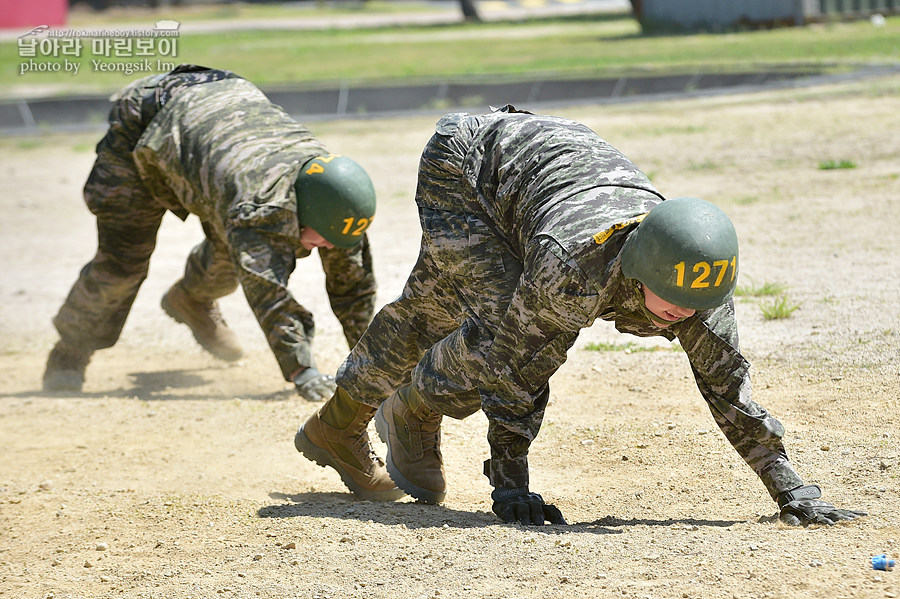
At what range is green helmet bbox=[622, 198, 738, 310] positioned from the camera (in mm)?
3512

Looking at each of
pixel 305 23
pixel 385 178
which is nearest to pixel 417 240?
pixel 385 178

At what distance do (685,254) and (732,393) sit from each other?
0.62 meters

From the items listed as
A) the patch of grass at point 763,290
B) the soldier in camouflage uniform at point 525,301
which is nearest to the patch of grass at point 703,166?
the patch of grass at point 763,290

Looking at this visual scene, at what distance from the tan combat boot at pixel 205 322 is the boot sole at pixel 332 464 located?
2.63 m

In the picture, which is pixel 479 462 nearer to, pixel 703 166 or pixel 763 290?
pixel 763 290

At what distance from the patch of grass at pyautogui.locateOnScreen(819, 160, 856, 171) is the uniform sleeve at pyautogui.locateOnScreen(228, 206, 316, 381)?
6563 mm

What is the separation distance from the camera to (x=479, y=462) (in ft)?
17.9

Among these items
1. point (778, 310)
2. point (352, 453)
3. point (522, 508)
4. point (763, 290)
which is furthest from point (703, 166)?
point (522, 508)

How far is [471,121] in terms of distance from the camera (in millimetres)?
4488

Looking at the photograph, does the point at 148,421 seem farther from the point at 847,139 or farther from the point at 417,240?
the point at 847,139

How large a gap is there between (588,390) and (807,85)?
11220 millimetres

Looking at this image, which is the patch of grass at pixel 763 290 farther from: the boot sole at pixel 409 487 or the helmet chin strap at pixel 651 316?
the helmet chin strap at pixel 651 316

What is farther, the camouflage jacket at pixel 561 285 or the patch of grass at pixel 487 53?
the patch of grass at pixel 487 53

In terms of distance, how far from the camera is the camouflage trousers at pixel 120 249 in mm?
6680
